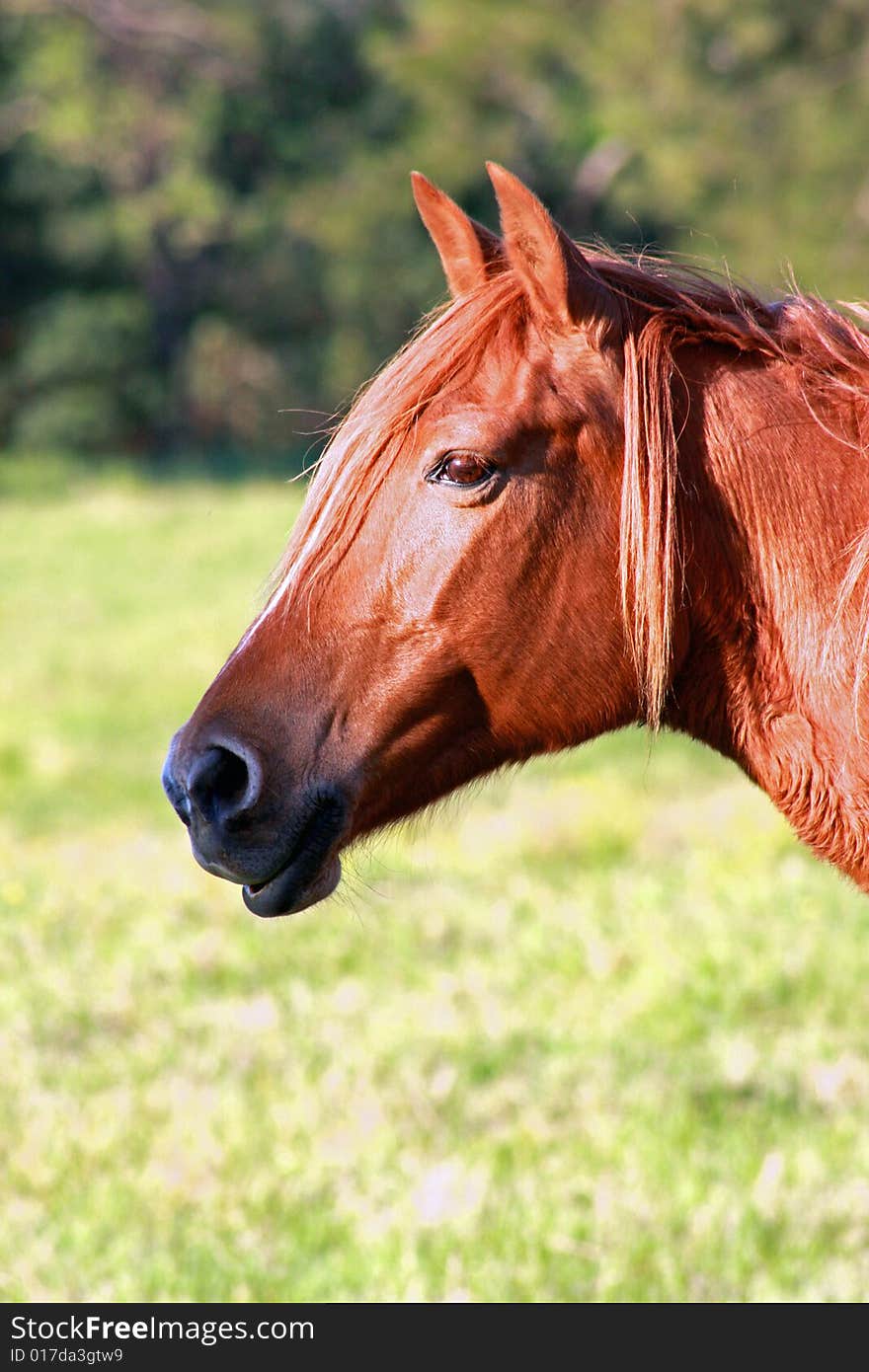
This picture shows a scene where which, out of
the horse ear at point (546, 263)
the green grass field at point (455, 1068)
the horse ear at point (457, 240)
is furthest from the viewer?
the green grass field at point (455, 1068)

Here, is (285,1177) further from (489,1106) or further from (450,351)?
(450,351)

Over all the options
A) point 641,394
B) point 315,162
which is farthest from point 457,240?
point 315,162

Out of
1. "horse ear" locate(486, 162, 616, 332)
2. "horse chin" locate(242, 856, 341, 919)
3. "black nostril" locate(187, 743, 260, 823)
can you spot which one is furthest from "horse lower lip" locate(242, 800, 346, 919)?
"horse ear" locate(486, 162, 616, 332)

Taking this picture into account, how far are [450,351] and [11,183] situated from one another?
2904cm

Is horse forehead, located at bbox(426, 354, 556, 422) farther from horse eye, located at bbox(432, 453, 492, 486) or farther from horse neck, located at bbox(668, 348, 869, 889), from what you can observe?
horse neck, located at bbox(668, 348, 869, 889)

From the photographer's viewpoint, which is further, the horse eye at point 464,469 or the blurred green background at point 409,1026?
the blurred green background at point 409,1026

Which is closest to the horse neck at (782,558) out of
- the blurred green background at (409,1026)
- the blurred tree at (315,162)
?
the blurred green background at (409,1026)

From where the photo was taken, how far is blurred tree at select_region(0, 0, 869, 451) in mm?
26328

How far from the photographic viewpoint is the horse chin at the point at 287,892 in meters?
2.07

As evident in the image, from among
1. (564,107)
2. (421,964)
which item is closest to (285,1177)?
(421,964)

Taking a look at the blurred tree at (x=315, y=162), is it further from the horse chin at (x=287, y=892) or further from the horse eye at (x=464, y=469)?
the horse chin at (x=287, y=892)

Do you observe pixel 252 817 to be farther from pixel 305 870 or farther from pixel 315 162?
pixel 315 162

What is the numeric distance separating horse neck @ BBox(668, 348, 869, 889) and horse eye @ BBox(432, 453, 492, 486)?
289mm

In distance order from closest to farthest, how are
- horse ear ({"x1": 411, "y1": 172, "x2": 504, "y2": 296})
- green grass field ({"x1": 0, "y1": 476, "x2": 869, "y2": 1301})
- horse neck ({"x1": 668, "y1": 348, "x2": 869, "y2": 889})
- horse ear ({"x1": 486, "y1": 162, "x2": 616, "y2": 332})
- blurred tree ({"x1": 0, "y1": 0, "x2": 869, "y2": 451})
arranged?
horse ear ({"x1": 486, "y1": 162, "x2": 616, "y2": 332}) → horse neck ({"x1": 668, "y1": 348, "x2": 869, "y2": 889}) → horse ear ({"x1": 411, "y1": 172, "x2": 504, "y2": 296}) → green grass field ({"x1": 0, "y1": 476, "x2": 869, "y2": 1301}) → blurred tree ({"x1": 0, "y1": 0, "x2": 869, "y2": 451})
